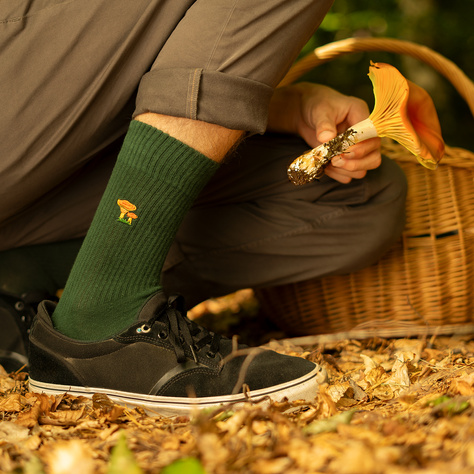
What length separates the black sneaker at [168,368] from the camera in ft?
2.54

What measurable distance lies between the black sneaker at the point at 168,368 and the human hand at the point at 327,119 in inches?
16.4

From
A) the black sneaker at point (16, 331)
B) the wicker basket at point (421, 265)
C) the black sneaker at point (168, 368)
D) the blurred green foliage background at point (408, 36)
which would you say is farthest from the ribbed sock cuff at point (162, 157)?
the blurred green foliage background at point (408, 36)

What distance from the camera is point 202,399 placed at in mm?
774

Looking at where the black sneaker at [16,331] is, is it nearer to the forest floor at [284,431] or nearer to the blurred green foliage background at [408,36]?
the forest floor at [284,431]

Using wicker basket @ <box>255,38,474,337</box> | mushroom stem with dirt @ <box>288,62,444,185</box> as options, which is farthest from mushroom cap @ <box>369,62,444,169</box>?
wicker basket @ <box>255,38,474,337</box>

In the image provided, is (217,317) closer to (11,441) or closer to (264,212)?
(264,212)

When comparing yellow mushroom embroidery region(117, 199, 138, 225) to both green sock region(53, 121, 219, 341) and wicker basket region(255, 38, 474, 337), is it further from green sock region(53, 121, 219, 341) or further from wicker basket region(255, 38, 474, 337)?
wicker basket region(255, 38, 474, 337)

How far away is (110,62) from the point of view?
0.87 metres

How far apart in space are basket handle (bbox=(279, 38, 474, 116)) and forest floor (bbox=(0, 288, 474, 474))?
63 centimetres

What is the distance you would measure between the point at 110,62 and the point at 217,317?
1049 millimetres

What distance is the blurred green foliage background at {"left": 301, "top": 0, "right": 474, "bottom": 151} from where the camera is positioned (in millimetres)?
2369

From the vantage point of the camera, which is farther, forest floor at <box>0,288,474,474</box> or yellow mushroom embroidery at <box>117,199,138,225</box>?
yellow mushroom embroidery at <box>117,199,138,225</box>

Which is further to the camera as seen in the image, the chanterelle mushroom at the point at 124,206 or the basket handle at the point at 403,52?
the basket handle at the point at 403,52

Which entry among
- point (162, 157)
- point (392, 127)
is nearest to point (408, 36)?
point (392, 127)
